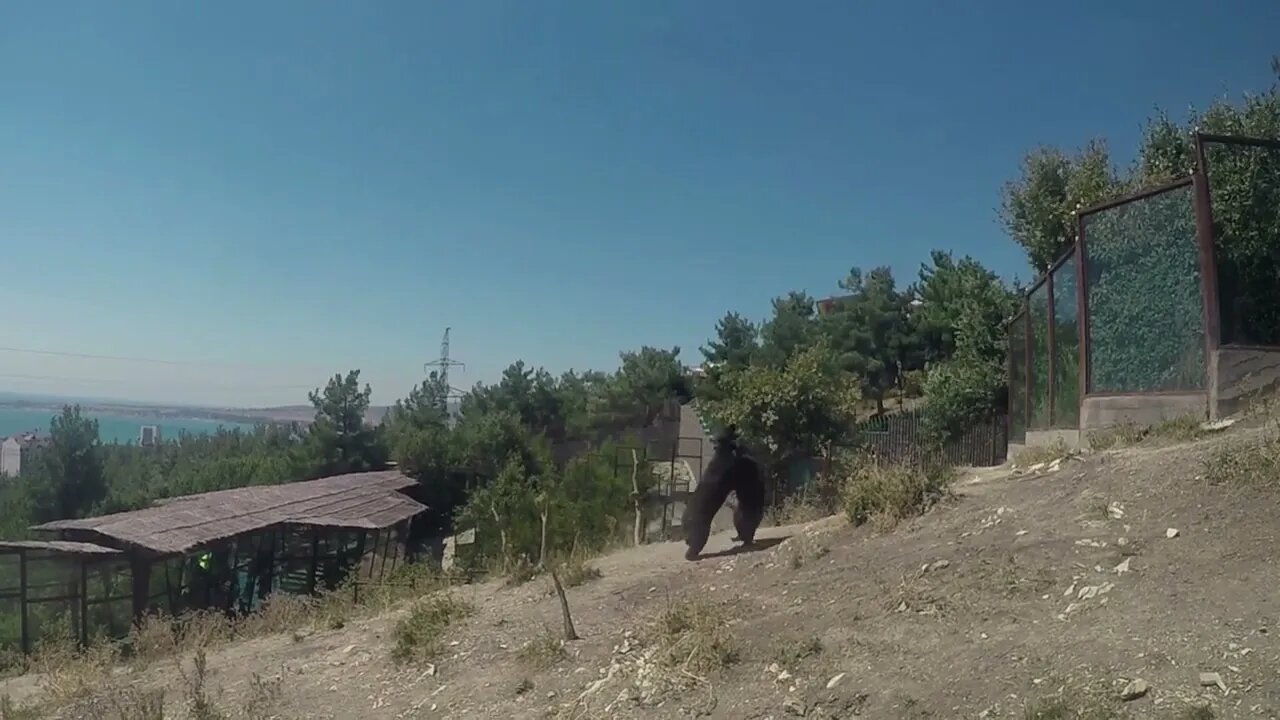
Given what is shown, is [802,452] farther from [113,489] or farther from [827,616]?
[113,489]

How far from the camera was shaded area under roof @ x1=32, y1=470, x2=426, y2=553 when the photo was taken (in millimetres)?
19953

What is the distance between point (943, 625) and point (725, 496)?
203 inches

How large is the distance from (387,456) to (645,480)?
32.8 meters

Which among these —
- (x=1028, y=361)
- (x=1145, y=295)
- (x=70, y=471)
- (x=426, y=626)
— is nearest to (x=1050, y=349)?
(x=1028, y=361)

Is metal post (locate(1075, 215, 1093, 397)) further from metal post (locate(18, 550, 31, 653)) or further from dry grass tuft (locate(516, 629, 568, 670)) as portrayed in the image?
metal post (locate(18, 550, 31, 653))

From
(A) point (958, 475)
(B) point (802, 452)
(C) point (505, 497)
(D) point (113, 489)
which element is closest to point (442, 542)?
(C) point (505, 497)

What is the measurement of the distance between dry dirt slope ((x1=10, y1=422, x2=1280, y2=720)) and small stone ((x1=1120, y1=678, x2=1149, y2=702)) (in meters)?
0.03

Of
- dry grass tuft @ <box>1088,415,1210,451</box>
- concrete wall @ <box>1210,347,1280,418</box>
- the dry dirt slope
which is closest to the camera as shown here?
the dry dirt slope

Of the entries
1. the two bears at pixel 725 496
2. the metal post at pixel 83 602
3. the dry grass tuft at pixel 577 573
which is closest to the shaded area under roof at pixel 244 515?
the metal post at pixel 83 602

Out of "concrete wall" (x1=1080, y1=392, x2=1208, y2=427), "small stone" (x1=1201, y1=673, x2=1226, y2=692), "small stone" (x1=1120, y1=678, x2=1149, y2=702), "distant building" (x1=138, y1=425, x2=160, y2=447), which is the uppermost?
"concrete wall" (x1=1080, y1=392, x2=1208, y2=427)

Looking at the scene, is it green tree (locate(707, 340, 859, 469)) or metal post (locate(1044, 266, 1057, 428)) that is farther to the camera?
green tree (locate(707, 340, 859, 469))

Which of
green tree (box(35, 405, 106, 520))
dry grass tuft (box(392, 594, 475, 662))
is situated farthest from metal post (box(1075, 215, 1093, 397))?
green tree (box(35, 405, 106, 520))

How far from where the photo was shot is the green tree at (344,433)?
51000 millimetres

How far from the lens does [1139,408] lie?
12.6 metres
